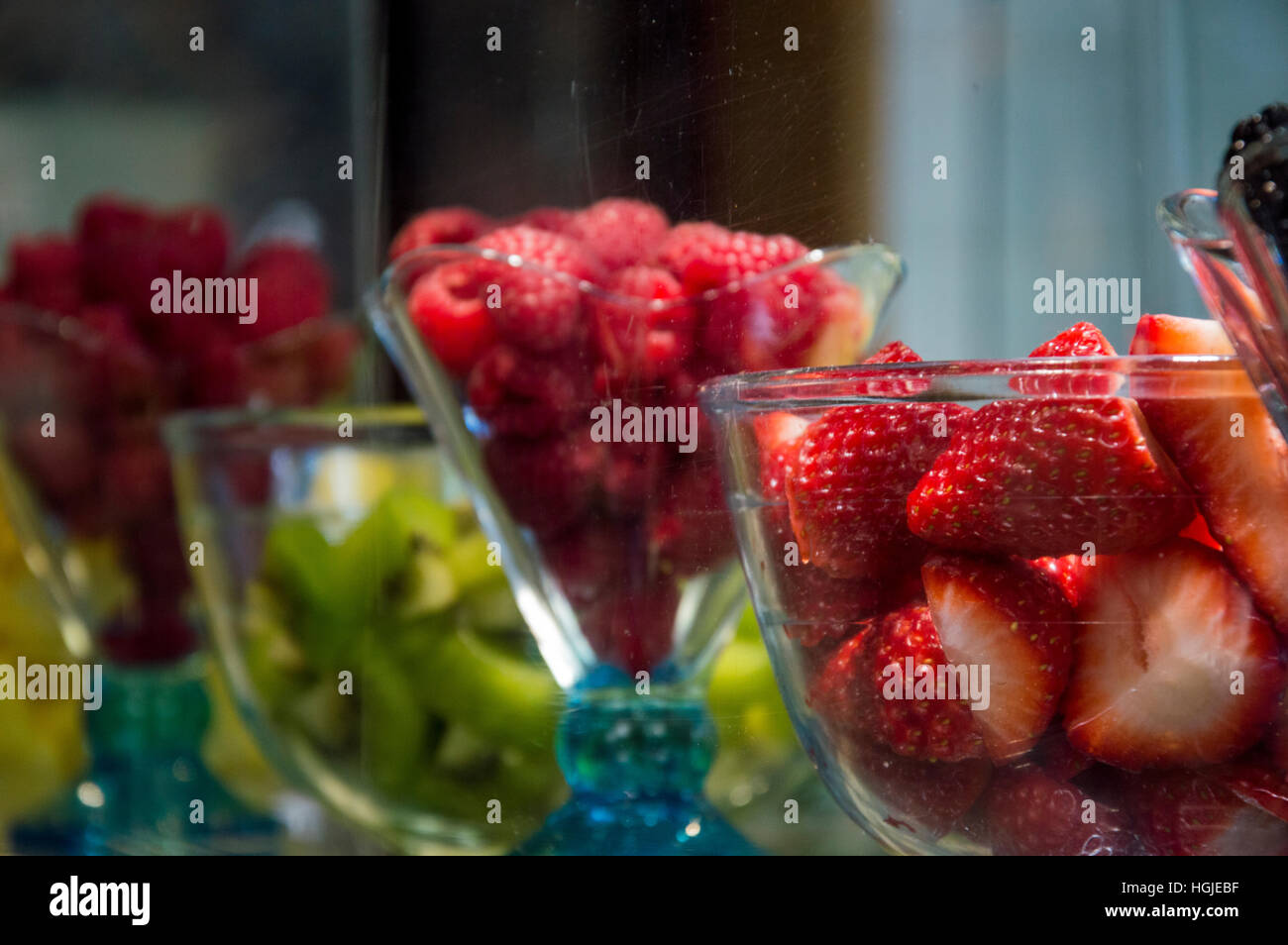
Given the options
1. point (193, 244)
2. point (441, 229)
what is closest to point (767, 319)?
point (441, 229)

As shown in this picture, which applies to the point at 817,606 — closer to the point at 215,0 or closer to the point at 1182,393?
the point at 1182,393

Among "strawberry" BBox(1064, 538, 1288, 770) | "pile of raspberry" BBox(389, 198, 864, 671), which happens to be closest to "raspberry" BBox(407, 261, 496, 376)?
"pile of raspberry" BBox(389, 198, 864, 671)

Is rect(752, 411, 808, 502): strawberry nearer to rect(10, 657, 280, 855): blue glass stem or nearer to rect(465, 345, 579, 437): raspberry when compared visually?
rect(465, 345, 579, 437): raspberry

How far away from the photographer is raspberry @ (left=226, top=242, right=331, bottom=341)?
0.52 metres

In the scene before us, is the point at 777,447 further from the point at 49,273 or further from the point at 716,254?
the point at 49,273

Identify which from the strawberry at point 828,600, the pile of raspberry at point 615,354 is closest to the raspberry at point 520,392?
the pile of raspberry at point 615,354

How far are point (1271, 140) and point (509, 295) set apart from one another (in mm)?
235

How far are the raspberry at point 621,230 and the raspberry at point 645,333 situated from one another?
0.05ft

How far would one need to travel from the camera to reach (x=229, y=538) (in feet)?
1.69

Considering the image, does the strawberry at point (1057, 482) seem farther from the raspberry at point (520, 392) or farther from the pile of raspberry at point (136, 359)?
the pile of raspberry at point (136, 359)

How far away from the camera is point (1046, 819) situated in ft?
1.11

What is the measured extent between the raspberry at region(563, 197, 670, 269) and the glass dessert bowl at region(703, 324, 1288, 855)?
4.1 inches

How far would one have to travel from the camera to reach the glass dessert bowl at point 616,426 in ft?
1.39

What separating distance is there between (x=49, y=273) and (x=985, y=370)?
38 centimetres
